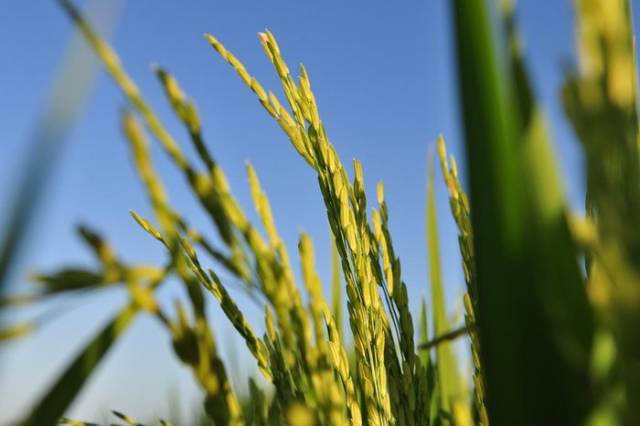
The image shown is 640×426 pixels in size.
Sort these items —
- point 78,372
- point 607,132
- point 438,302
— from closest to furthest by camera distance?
1. point 607,132
2. point 78,372
3. point 438,302

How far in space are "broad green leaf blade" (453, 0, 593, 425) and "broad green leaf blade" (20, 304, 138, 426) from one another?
0.21 meters

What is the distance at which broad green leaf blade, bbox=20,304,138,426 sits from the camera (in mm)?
466

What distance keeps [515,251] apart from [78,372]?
0.27m

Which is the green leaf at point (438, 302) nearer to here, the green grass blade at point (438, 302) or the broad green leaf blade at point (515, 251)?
the green grass blade at point (438, 302)

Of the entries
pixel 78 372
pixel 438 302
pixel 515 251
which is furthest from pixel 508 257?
pixel 438 302

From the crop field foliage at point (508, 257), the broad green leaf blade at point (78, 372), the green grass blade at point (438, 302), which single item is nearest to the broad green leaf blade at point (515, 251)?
the crop field foliage at point (508, 257)

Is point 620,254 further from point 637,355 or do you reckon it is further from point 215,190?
point 215,190

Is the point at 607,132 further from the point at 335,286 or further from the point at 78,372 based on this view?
the point at 335,286

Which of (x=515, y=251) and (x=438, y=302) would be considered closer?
(x=515, y=251)

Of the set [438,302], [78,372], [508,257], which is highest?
[438,302]

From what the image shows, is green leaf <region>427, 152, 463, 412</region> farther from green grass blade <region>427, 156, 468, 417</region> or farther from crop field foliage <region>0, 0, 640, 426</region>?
crop field foliage <region>0, 0, 640, 426</region>

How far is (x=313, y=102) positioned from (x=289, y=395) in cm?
32

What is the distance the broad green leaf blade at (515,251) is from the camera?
419 millimetres

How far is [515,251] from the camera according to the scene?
16.9 inches
